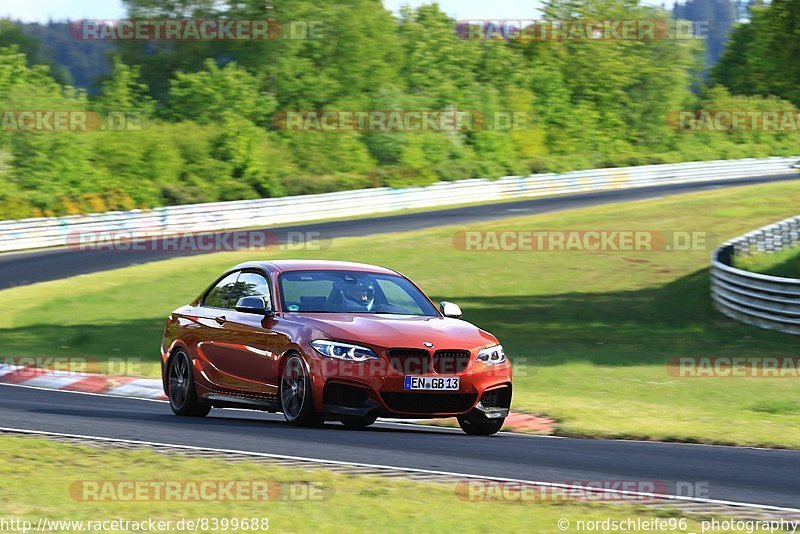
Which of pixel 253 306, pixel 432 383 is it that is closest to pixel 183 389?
pixel 253 306

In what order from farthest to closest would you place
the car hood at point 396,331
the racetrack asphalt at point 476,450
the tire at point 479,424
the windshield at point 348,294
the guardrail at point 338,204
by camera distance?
the guardrail at point 338,204 < the windshield at point 348,294 < the tire at point 479,424 < the car hood at point 396,331 < the racetrack asphalt at point 476,450

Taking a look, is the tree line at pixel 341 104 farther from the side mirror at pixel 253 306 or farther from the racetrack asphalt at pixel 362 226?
the side mirror at pixel 253 306

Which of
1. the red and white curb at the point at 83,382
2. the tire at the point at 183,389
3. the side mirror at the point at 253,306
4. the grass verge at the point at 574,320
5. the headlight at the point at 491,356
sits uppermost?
the side mirror at the point at 253,306

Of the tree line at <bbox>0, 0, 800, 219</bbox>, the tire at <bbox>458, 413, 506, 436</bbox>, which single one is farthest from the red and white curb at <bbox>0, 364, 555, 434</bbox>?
the tree line at <bbox>0, 0, 800, 219</bbox>

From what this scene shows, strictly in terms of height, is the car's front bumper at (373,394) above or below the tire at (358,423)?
above

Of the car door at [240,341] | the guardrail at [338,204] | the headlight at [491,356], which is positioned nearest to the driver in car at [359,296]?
the car door at [240,341]

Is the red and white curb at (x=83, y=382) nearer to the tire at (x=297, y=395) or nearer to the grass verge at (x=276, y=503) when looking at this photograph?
the tire at (x=297, y=395)

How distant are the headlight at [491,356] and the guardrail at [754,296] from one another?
468 inches

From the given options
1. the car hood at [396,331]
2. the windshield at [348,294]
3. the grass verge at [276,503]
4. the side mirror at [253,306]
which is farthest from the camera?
the windshield at [348,294]

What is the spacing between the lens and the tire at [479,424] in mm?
10617

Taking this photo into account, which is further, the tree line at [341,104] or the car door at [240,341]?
the tree line at [341,104]

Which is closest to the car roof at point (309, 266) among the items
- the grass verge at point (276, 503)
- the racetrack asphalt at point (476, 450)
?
the racetrack asphalt at point (476, 450)

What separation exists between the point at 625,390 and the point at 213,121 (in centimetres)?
4814

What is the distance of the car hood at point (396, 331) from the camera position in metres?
10.1
